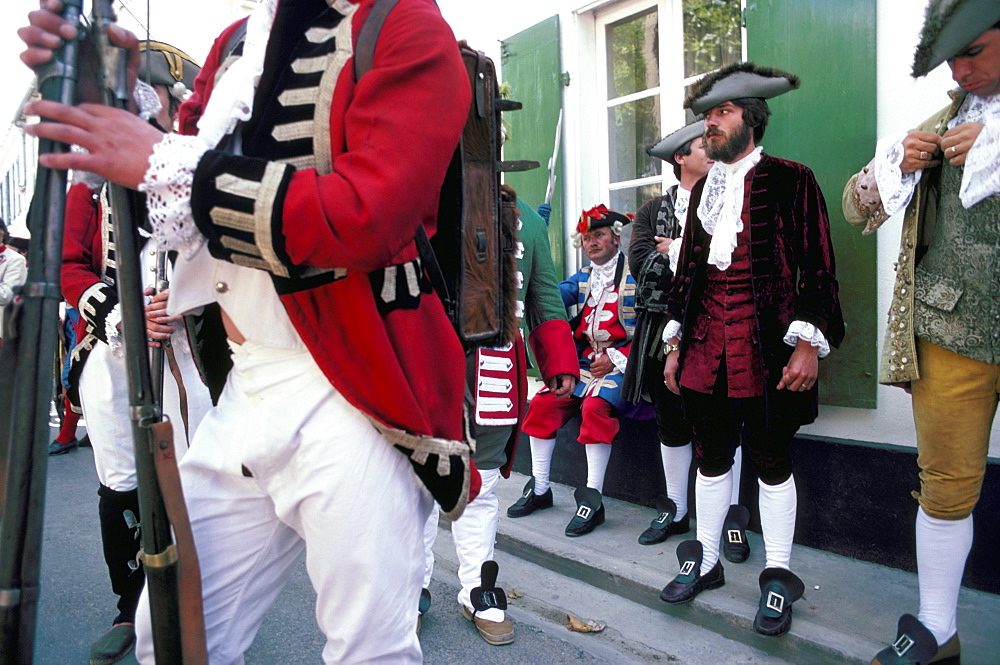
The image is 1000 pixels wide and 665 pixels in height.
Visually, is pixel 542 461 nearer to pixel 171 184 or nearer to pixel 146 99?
pixel 146 99

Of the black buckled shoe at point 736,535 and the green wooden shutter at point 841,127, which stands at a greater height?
the green wooden shutter at point 841,127

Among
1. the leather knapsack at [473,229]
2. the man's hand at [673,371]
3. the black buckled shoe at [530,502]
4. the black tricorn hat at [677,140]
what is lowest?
the black buckled shoe at [530,502]

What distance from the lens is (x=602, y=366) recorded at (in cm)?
437

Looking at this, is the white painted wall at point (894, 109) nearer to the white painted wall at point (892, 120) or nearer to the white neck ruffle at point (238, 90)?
the white painted wall at point (892, 120)

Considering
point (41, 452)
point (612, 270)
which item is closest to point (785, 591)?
point (612, 270)

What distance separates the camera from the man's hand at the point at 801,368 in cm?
293

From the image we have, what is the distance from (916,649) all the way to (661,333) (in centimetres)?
179

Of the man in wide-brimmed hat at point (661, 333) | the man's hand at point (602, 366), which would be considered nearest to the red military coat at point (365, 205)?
the man in wide-brimmed hat at point (661, 333)

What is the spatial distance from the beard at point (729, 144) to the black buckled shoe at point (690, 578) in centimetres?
169

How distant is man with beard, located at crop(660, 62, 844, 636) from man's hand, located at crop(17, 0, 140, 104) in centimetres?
250

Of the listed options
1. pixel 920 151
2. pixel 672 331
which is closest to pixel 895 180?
pixel 920 151

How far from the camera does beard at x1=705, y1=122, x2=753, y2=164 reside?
324 cm

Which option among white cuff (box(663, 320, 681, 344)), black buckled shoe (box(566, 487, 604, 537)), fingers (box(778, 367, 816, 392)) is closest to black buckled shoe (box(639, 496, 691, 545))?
black buckled shoe (box(566, 487, 604, 537))

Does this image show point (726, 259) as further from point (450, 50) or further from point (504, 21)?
point (504, 21)
